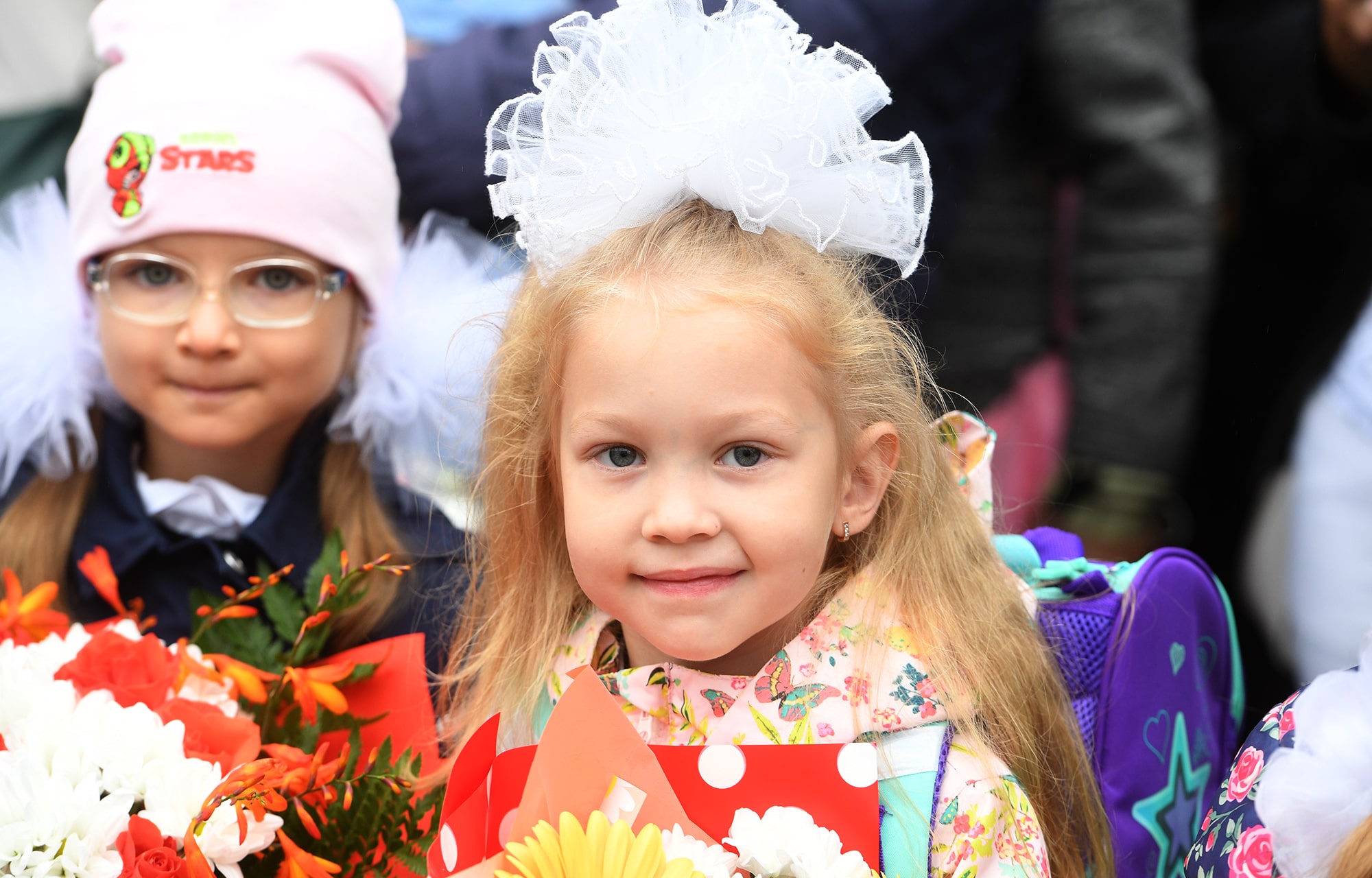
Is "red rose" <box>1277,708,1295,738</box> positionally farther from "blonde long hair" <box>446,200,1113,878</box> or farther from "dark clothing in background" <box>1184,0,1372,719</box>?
"dark clothing in background" <box>1184,0,1372,719</box>

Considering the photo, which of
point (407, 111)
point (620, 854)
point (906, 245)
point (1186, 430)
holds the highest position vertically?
point (906, 245)

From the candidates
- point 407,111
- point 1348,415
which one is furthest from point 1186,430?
point 407,111

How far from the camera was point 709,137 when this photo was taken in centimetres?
150

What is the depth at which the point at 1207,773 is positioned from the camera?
176cm

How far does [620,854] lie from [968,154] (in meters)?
1.89

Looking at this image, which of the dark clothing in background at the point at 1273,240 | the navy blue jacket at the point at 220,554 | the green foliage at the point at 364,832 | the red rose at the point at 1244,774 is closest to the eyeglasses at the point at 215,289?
the navy blue jacket at the point at 220,554

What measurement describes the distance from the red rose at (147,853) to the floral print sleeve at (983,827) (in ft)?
2.69

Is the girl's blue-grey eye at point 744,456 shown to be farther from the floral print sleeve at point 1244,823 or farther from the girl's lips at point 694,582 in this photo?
the floral print sleeve at point 1244,823

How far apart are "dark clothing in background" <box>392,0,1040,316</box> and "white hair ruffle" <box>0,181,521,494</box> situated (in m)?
0.40

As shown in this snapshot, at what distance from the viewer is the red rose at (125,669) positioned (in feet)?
5.39

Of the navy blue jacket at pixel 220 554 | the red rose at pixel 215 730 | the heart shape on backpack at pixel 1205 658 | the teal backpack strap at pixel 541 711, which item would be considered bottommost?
the navy blue jacket at pixel 220 554

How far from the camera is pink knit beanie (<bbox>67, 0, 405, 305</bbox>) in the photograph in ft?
7.00

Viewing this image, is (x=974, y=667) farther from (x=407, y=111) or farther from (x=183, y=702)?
(x=407, y=111)

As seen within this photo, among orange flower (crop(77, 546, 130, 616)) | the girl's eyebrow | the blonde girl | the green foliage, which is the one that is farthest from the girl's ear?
orange flower (crop(77, 546, 130, 616))
